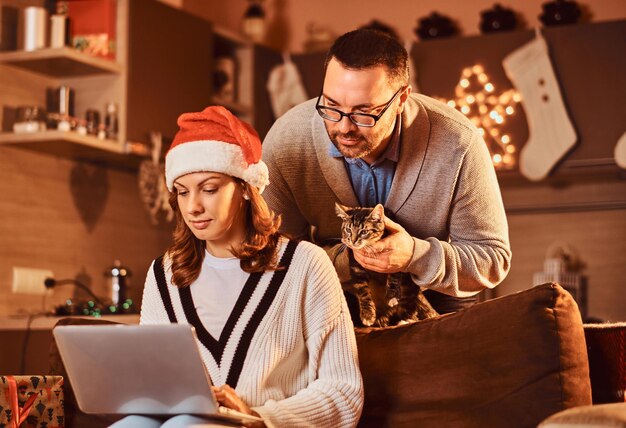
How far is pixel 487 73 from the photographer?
4551 millimetres

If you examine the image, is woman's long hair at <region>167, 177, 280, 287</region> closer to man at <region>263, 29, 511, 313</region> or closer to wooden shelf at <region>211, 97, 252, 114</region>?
man at <region>263, 29, 511, 313</region>

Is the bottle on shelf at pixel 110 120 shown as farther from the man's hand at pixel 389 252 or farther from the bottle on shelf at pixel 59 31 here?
the man's hand at pixel 389 252

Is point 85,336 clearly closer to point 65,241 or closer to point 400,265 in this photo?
point 400,265

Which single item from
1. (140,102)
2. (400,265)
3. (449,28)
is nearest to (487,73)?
(449,28)

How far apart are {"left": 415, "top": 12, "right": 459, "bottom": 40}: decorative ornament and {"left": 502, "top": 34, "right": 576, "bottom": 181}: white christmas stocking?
A: 416 millimetres

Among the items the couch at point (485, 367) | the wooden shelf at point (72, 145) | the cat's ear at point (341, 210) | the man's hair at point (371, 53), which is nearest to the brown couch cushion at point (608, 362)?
the couch at point (485, 367)

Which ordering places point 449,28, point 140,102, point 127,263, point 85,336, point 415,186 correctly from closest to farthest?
1. point 85,336
2. point 415,186
3. point 140,102
4. point 127,263
5. point 449,28

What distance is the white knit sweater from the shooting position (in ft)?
6.64

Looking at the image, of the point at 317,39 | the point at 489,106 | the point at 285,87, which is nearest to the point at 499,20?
the point at 489,106

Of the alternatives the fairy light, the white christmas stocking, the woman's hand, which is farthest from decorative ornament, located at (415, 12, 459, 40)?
the woman's hand

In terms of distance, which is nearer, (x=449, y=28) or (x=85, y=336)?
(x=85, y=336)

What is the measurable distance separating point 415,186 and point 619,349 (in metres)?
0.61

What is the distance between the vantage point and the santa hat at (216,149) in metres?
2.15

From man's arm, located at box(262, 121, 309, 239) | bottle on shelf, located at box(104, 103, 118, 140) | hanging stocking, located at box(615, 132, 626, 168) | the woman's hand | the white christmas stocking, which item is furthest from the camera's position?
the white christmas stocking
